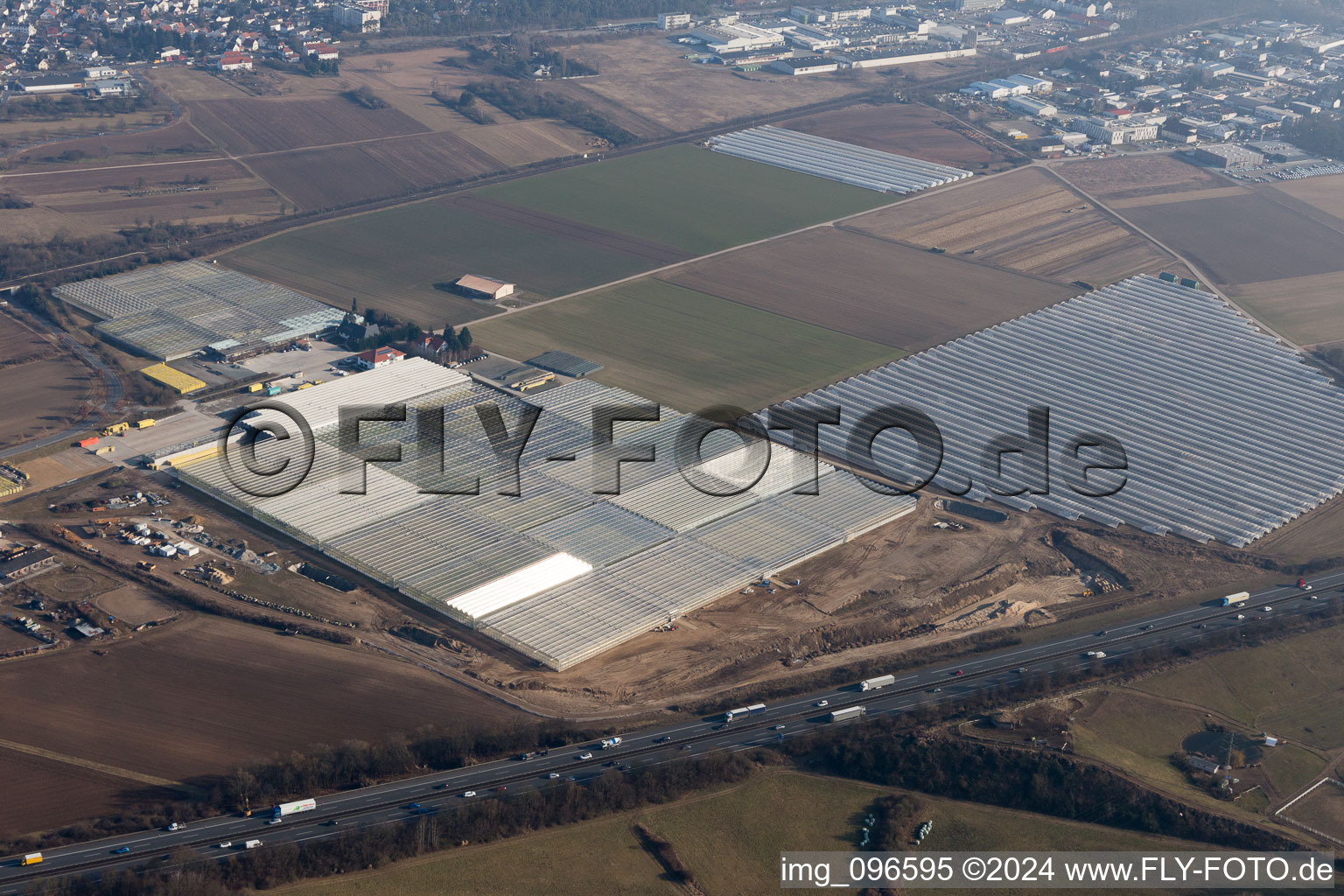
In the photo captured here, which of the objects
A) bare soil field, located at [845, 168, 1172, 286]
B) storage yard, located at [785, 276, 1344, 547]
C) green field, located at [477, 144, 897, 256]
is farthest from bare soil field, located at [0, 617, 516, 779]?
bare soil field, located at [845, 168, 1172, 286]

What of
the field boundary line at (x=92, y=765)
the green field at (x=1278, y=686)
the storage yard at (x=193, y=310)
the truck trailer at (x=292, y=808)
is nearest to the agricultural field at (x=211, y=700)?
the field boundary line at (x=92, y=765)

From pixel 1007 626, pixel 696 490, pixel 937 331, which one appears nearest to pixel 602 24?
pixel 937 331

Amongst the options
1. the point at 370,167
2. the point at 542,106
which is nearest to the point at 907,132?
the point at 542,106

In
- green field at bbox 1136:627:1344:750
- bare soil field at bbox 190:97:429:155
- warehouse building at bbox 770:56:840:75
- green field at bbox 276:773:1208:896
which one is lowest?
green field at bbox 276:773:1208:896

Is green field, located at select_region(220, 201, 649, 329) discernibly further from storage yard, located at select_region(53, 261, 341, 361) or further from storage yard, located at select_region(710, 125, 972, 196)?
storage yard, located at select_region(710, 125, 972, 196)

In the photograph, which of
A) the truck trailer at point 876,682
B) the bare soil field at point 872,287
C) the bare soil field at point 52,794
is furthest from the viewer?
the bare soil field at point 872,287

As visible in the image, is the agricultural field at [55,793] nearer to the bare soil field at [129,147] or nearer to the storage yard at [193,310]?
the storage yard at [193,310]

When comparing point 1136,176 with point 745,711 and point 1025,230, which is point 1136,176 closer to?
point 1025,230
